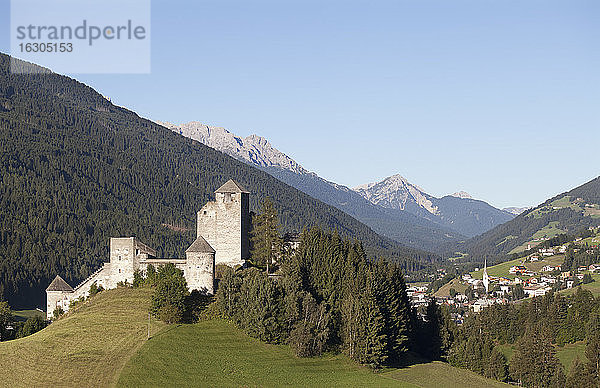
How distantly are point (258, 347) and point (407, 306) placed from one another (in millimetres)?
26151

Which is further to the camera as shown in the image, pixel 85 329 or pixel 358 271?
pixel 358 271

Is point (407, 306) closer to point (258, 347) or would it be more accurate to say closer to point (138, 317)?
point (258, 347)

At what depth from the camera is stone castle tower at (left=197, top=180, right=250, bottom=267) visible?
3962 inches

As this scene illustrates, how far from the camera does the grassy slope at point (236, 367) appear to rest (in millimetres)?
75875

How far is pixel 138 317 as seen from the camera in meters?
88.6

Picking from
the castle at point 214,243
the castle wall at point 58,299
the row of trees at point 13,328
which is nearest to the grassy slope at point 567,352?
the castle at point 214,243

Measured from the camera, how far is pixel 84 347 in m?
80.4

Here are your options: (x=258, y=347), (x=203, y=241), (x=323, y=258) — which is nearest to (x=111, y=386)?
(x=258, y=347)

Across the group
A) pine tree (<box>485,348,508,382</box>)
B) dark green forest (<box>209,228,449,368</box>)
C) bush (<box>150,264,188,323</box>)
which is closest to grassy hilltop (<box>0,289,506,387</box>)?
bush (<box>150,264,188,323</box>)

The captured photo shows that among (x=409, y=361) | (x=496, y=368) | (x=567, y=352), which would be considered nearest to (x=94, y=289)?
(x=409, y=361)

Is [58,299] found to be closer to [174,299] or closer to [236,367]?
[174,299]

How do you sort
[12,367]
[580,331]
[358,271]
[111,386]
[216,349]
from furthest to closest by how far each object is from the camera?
[580,331] < [358,271] < [216,349] < [12,367] < [111,386]

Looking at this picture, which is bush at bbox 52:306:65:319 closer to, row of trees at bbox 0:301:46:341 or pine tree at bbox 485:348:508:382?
row of trees at bbox 0:301:46:341

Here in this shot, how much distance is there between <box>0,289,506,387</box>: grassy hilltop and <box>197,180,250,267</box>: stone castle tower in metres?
12.9
